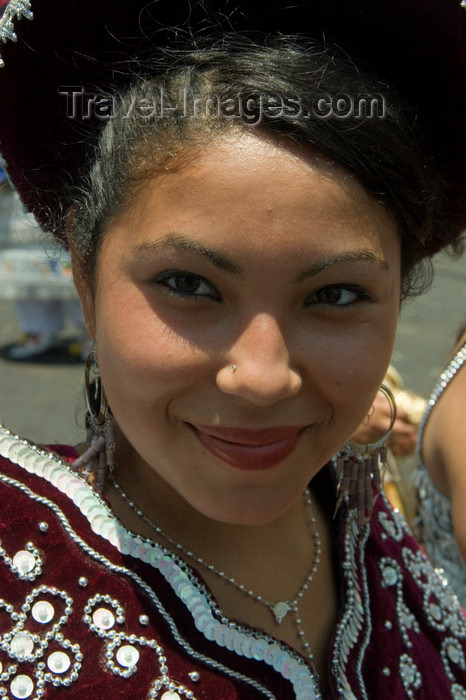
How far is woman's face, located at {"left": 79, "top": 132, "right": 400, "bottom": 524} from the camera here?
3.31 ft

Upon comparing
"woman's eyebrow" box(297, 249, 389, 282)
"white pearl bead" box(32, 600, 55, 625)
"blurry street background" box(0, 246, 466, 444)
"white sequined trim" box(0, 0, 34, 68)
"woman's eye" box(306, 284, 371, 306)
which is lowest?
"blurry street background" box(0, 246, 466, 444)

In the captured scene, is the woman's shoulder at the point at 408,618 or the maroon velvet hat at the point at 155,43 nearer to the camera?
the maroon velvet hat at the point at 155,43

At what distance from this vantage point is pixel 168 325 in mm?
1052

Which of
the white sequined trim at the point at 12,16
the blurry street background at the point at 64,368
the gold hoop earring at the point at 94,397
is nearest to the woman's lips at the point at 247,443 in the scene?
the gold hoop earring at the point at 94,397

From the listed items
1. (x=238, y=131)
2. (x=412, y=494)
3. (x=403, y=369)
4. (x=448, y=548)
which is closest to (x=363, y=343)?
(x=238, y=131)

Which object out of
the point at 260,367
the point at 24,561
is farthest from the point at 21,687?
the point at 260,367

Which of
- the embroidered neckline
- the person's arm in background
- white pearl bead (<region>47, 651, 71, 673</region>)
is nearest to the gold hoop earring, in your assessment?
the embroidered neckline

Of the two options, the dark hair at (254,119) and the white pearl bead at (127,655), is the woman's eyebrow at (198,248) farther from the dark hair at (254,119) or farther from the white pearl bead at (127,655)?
the white pearl bead at (127,655)

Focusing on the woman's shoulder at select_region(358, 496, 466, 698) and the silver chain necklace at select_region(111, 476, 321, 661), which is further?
the woman's shoulder at select_region(358, 496, 466, 698)

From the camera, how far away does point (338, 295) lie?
3.62 ft

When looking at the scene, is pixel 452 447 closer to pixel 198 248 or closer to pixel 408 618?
pixel 408 618

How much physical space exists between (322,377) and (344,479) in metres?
0.48

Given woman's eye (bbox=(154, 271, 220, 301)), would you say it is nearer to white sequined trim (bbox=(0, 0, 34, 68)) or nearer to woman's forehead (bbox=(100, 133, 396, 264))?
woman's forehead (bbox=(100, 133, 396, 264))

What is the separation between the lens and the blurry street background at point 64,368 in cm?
450
